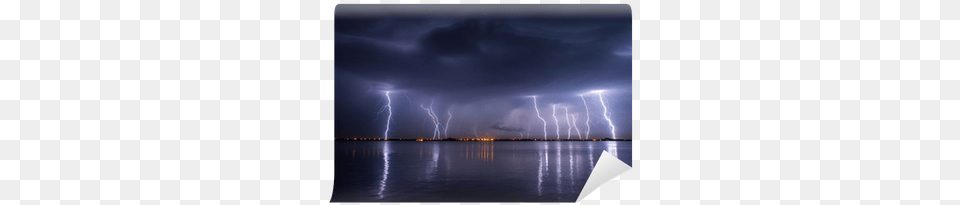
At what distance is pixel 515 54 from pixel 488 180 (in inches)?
52.6

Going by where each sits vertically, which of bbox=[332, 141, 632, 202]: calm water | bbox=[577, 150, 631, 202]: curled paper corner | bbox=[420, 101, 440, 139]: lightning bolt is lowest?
bbox=[332, 141, 632, 202]: calm water

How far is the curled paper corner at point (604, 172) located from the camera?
5.10 m

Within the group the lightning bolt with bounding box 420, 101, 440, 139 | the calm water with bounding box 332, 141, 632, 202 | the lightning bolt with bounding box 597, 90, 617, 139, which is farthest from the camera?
the lightning bolt with bounding box 420, 101, 440, 139

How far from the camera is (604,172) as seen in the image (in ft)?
17.7

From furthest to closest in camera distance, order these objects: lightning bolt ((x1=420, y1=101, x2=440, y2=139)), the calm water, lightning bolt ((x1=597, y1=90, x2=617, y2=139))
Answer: lightning bolt ((x1=420, y1=101, x2=440, y2=139)) → lightning bolt ((x1=597, y1=90, x2=617, y2=139)) → the calm water

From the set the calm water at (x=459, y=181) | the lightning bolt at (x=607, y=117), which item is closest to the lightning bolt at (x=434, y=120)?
the calm water at (x=459, y=181)

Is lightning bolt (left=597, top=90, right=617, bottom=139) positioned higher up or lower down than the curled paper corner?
higher up

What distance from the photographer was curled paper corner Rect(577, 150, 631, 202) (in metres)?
5.10

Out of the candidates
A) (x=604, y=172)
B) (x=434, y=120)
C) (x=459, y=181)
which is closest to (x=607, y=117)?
(x=604, y=172)

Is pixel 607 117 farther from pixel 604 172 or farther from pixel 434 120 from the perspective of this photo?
pixel 434 120

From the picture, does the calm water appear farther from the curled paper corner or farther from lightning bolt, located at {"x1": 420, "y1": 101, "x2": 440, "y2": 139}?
lightning bolt, located at {"x1": 420, "y1": 101, "x2": 440, "y2": 139}

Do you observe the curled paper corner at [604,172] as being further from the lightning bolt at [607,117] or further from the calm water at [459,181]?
the lightning bolt at [607,117]

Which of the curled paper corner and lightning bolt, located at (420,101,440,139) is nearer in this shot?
the curled paper corner

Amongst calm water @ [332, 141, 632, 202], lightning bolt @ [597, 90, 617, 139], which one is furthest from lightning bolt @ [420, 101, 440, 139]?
lightning bolt @ [597, 90, 617, 139]
